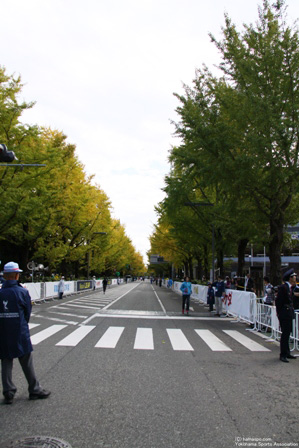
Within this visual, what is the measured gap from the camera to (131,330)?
452 inches

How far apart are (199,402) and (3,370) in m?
2.59

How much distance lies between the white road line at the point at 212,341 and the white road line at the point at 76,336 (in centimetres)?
331

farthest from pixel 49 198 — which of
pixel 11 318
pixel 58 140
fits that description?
pixel 11 318

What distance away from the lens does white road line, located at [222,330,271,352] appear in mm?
9183

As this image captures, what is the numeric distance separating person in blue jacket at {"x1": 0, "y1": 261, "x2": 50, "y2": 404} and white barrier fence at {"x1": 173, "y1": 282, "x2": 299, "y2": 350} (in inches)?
268

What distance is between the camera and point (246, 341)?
33.7ft

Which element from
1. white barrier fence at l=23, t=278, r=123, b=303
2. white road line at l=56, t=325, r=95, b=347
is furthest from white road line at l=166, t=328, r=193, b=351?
white barrier fence at l=23, t=278, r=123, b=303

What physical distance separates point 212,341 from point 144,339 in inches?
71.6

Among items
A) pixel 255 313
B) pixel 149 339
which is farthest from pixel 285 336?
pixel 255 313

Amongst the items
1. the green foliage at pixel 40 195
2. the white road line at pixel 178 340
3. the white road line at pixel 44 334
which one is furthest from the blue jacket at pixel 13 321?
the green foliage at pixel 40 195

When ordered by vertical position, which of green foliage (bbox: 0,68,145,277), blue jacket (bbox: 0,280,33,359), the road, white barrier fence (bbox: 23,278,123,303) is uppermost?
green foliage (bbox: 0,68,145,277)

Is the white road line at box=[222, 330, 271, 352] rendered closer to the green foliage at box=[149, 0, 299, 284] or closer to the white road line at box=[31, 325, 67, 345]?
the green foliage at box=[149, 0, 299, 284]

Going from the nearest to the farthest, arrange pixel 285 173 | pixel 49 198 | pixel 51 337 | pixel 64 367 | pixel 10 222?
pixel 64 367 → pixel 51 337 → pixel 285 173 → pixel 10 222 → pixel 49 198

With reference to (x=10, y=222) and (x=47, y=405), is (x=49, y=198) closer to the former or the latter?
(x=10, y=222)
